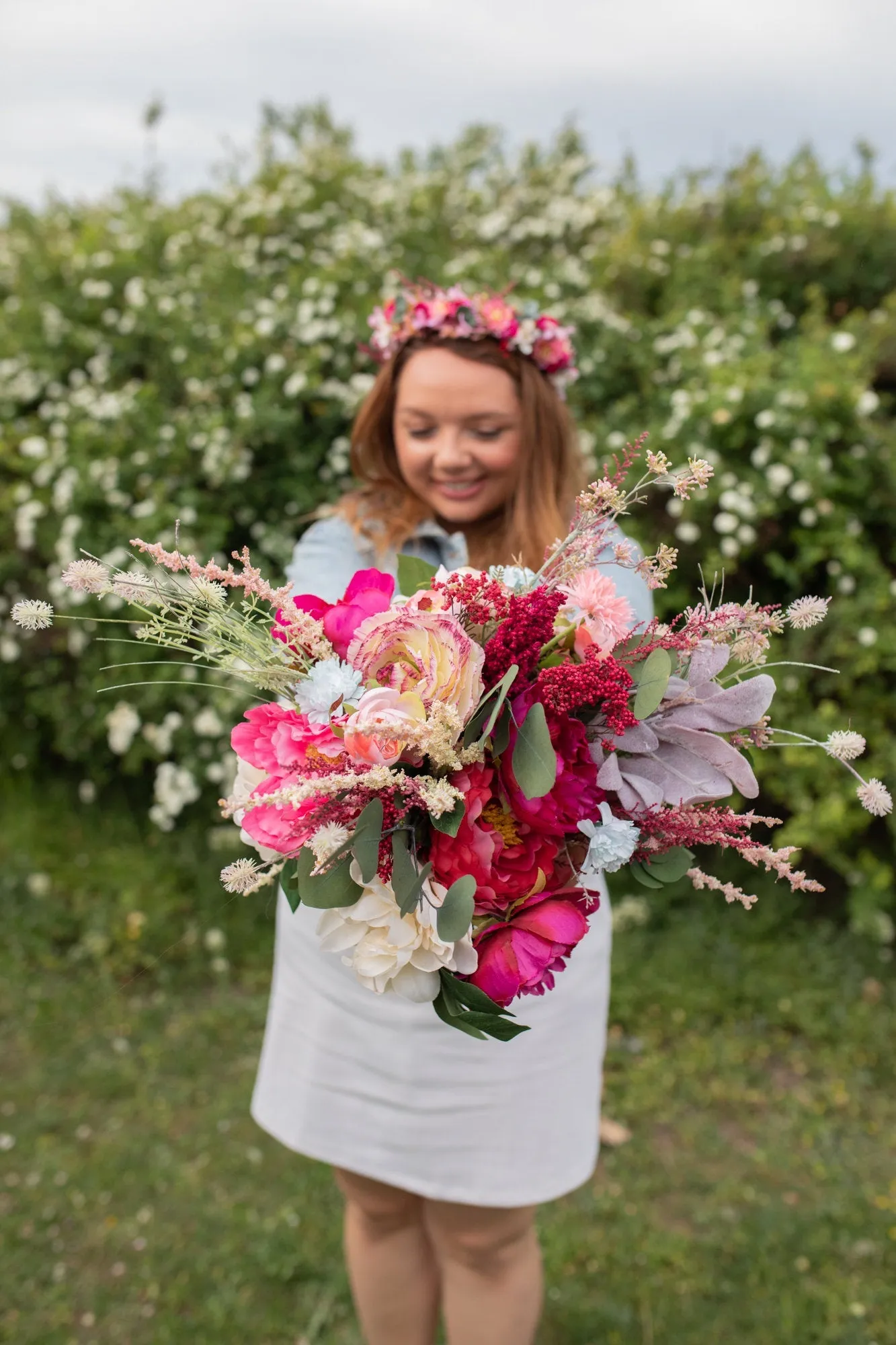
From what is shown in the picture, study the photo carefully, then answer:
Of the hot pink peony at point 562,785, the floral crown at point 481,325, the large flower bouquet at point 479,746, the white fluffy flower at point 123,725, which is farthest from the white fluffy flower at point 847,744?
the white fluffy flower at point 123,725

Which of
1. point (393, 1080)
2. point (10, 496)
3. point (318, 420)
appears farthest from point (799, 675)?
point (10, 496)

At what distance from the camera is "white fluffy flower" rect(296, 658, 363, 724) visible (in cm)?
107

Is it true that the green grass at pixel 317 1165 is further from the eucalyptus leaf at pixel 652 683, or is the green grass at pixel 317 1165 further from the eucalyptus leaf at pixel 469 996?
the eucalyptus leaf at pixel 652 683

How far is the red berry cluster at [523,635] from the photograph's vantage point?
1.08 metres

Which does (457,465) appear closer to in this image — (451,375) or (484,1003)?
(451,375)

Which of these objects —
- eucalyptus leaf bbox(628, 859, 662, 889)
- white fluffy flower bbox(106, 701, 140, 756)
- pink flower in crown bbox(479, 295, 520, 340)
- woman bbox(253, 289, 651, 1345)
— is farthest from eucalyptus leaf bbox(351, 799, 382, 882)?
white fluffy flower bbox(106, 701, 140, 756)

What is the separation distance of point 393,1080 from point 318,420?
257cm

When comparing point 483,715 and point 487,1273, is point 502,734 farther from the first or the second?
point 487,1273

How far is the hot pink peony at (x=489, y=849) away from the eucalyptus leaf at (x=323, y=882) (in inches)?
3.9

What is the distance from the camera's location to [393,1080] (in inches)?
70.9

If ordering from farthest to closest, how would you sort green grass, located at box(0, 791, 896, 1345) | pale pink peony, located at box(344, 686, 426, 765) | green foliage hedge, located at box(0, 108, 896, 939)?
green foliage hedge, located at box(0, 108, 896, 939), green grass, located at box(0, 791, 896, 1345), pale pink peony, located at box(344, 686, 426, 765)

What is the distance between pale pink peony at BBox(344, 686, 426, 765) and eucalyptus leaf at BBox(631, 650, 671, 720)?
237mm

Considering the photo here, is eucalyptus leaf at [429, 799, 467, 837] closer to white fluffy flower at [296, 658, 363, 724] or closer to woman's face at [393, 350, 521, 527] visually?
white fluffy flower at [296, 658, 363, 724]

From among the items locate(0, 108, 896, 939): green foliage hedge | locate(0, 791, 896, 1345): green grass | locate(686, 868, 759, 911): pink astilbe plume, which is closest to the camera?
locate(686, 868, 759, 911): pink astilbe plume
